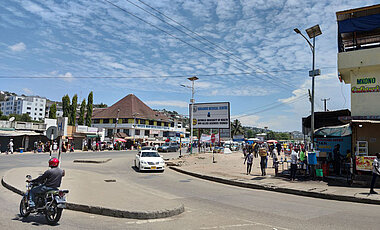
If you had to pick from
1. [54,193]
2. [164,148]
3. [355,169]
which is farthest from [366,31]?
[164,148]

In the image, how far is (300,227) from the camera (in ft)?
21.2

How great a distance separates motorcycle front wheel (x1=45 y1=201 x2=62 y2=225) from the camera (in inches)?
247

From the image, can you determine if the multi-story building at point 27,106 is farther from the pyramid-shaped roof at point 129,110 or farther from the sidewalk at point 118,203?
the sidewalk at point 118,203

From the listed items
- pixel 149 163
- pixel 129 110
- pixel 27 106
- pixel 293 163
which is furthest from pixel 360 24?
pixel 27 106

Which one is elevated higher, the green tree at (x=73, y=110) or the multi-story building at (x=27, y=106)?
the multi-story building at (x=27, y=106)

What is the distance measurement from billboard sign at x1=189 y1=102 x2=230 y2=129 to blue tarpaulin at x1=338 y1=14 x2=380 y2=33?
61.7 ft

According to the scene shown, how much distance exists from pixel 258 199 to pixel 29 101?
144968mm

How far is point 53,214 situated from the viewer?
20.7 feet

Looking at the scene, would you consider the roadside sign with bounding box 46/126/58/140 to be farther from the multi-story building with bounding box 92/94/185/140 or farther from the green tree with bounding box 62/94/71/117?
the green tree with bounding box 62/94/71/117

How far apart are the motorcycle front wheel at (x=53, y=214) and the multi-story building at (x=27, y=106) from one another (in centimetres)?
14222

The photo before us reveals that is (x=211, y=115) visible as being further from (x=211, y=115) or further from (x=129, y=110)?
(x=129, y=110)

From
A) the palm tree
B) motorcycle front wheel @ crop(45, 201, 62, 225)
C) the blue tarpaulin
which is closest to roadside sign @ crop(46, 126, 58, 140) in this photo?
motorcycle front wheel @ crop(45, 201, 62, 225)

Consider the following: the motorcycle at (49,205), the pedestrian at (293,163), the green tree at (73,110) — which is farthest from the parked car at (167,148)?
the motorcycle at (49,205)

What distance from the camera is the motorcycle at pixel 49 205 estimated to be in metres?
6.29
